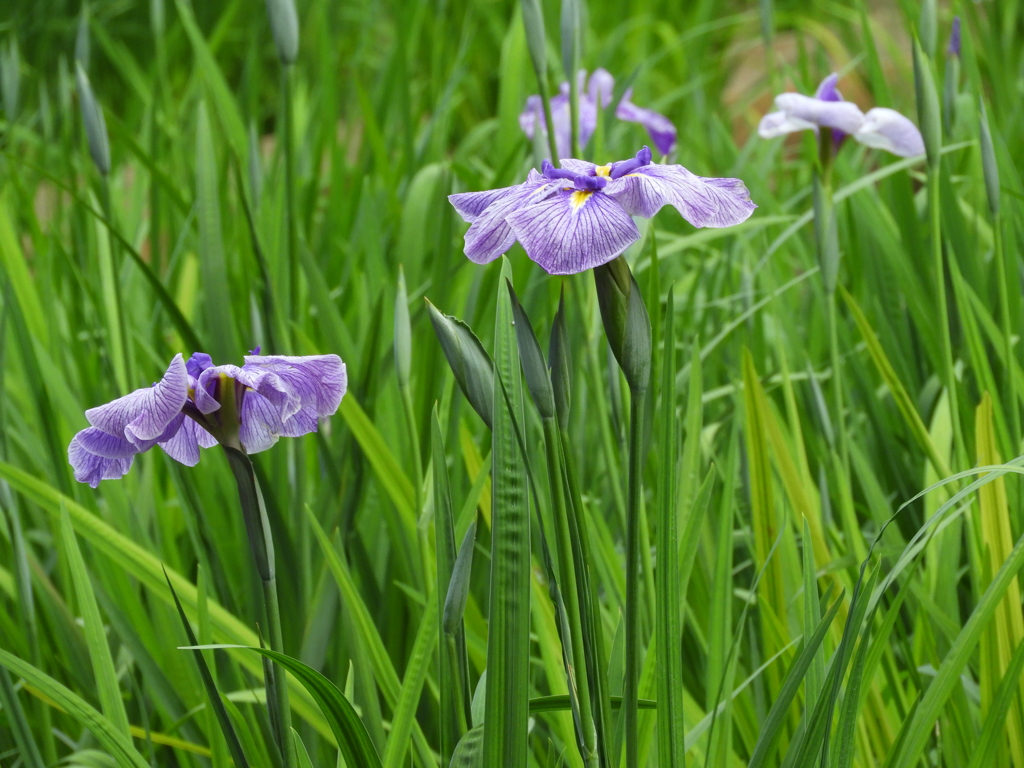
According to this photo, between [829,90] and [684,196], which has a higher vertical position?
[829,90]

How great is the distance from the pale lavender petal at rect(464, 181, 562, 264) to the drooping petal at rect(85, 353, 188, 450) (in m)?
0.14

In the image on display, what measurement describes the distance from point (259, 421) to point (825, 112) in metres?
0.59

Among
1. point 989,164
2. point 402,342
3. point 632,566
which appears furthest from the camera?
point 989,164

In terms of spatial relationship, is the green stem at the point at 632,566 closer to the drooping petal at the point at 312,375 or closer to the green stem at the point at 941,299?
the drooping petal at the point at 312,375

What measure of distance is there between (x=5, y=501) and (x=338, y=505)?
25 cm

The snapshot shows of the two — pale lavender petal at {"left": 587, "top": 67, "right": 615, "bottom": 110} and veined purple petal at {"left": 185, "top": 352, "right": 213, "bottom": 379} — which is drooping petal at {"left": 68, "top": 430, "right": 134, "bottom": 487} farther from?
pale lavender petal at {"left": 587, "top": 67, "right": 615, "bottom": 110}

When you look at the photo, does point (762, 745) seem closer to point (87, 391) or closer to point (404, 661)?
point (404, 661)

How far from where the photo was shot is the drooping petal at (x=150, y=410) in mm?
406

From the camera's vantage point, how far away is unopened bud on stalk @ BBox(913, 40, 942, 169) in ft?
2.07

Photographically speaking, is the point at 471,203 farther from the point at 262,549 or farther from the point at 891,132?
the point at 891,132

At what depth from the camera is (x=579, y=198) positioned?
0.40 meters

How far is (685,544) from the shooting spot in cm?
59

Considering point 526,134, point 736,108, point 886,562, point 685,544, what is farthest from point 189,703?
point 736,108

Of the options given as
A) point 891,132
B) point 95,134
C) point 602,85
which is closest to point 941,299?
point 891,132
